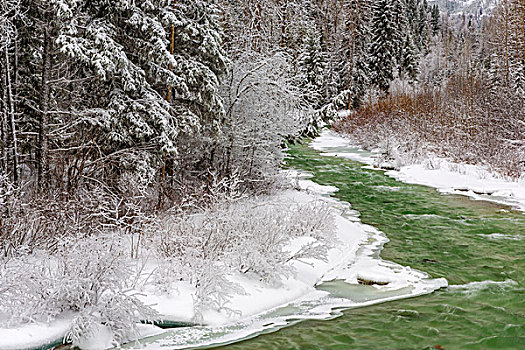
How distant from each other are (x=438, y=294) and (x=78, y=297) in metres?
4.87

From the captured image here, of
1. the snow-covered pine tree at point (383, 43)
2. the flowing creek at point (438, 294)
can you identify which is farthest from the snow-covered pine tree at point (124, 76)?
the snow-covered pine tree at point (383, 43)

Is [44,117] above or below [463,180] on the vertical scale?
above

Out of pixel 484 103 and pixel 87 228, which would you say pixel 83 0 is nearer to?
pixel 87 228

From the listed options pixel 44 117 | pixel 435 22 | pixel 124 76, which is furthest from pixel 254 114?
pixel 435 22

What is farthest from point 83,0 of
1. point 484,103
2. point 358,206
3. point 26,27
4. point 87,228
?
point 484,103

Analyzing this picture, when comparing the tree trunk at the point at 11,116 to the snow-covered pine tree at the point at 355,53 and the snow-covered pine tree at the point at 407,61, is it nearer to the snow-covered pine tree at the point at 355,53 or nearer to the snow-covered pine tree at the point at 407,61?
the snow-covered pine tree at the point at 355,53

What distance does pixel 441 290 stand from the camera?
738 centimetres

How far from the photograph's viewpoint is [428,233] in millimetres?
11016

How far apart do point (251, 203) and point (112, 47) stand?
403 centimetres

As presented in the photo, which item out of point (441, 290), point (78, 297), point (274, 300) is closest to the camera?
point (78, 297)

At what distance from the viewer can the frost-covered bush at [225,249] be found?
6.47 meters

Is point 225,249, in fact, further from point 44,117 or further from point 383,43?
point 383,43

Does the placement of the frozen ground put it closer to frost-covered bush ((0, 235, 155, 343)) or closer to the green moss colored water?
frost-covered bush ((0, 235, 155, 343))

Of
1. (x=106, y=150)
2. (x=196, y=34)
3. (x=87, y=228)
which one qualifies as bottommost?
(x=87, y=228)
